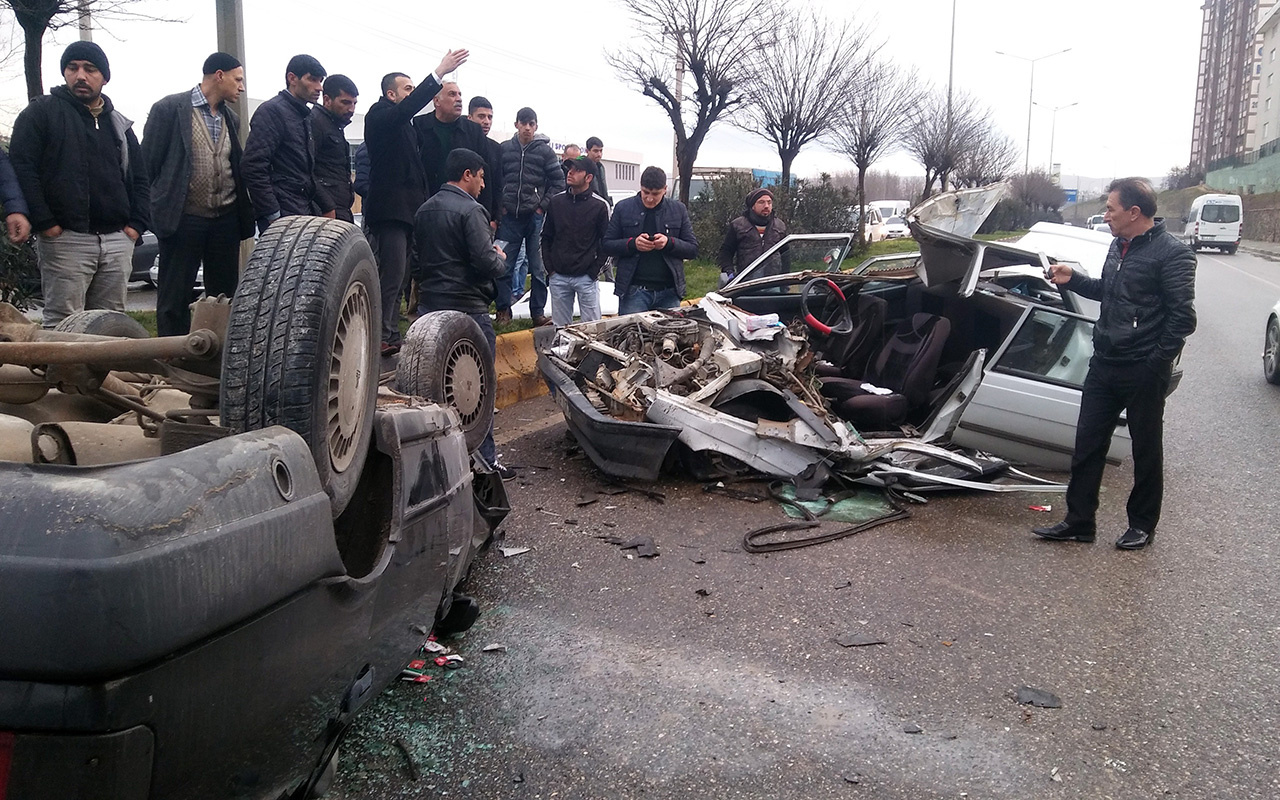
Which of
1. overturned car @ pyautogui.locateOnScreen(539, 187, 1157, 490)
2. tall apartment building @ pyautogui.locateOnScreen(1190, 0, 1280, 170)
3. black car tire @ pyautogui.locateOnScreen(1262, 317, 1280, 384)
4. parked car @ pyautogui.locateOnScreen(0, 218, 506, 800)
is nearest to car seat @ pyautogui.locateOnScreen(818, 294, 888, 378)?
overturned car @ pyautogui.locateOnScreen(539, 187, 1157, 490)

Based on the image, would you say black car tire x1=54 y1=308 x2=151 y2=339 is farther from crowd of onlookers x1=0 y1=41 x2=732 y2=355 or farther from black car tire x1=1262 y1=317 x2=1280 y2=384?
black car tire x1=1262 y1=317 x2=1280 y2=384

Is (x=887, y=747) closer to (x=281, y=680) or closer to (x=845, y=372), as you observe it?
(x=281, y=680)

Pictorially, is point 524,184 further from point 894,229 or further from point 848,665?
point 894,229

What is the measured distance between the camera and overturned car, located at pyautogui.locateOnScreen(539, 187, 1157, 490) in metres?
5.34

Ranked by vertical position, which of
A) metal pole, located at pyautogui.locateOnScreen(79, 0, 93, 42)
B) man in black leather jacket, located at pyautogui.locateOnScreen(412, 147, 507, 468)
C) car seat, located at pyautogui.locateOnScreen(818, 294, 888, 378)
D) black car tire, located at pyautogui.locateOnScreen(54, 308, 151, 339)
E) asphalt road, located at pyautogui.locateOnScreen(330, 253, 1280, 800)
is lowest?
asphalt road, located at pyautogui.locateOnScreen(330, 253, 1280, 800)

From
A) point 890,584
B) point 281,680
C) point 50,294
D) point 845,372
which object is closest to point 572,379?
point 845,372

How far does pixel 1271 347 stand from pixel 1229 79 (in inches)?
3452

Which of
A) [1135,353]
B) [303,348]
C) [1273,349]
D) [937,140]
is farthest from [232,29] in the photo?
[937,140]

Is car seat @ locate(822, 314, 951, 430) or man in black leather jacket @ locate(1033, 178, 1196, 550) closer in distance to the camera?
man in black leather jacket @ locate(1033, 178, 1196, 550)

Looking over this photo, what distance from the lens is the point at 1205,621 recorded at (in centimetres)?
380

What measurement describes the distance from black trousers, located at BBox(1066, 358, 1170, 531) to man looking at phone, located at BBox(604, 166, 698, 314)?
376cm

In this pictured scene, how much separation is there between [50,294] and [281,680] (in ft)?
14.4

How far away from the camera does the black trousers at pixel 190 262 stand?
5.32 m

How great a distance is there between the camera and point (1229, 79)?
80438 mm
